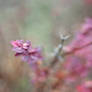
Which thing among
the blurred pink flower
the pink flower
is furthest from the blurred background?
the pink flower

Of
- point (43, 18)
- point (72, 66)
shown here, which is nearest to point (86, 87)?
point (72, 66)

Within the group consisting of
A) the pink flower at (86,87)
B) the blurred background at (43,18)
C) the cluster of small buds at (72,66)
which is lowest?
the pink flower at (86,87)

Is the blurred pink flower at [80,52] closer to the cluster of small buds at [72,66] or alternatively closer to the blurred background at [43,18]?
the cluster of small buds at [72,66]

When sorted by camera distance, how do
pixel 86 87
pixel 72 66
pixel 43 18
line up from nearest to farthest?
pixel 86 87 < pixel 72 66 < pixel 43 18

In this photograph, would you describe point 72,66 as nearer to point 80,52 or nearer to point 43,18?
point 80,52

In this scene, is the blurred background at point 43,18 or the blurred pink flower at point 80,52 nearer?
the blurred pink flower at point 80,52

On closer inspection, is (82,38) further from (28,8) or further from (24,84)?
(28,8)

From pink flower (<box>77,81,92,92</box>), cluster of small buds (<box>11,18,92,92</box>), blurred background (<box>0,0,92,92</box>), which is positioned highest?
blurred background (<box>0,0,92,92</box>)

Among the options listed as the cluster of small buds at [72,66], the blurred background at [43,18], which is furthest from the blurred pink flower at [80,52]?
the blurred background at [43,18]

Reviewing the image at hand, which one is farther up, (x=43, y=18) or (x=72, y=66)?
(x=43, y=18)

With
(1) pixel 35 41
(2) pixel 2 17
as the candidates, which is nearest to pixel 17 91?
(1) pixel 35 41

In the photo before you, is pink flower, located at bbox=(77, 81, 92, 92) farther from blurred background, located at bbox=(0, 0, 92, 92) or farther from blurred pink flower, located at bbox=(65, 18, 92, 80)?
blurred background, located at bbox=(0, 0, 92, 92)
